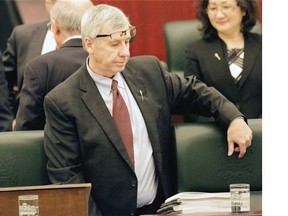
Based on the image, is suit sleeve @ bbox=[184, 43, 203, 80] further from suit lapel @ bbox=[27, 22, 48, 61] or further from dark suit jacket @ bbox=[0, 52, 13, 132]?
dark suit jacket @ bbox=[0, 52, 13, 132]

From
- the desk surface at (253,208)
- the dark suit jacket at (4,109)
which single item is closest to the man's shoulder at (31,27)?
the dark suit jacket at (4,109)

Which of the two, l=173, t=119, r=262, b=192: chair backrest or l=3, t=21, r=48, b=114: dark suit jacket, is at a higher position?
l=3, t=21, r=48, b=114: dark suit jacket

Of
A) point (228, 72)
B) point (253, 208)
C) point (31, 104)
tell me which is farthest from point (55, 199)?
point (228, 72)

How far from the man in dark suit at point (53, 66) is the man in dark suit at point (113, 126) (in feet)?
1.24

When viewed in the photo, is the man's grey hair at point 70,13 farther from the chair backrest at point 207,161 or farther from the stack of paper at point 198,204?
the stack of paper at point 198,204

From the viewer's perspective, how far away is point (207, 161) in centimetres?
289

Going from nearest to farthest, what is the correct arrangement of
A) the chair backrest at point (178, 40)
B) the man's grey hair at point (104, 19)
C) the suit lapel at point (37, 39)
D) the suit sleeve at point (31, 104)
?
the man's grey hair at point (104, 19), the suit sleeve at point (31, 104), the suit lapel at point (37, 39), the chair backrest at point (178, 40)

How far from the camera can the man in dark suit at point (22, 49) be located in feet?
12.9

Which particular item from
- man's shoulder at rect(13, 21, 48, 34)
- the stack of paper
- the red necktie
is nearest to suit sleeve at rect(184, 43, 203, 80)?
man's shoulder at rect(13, 21, 48, 34)

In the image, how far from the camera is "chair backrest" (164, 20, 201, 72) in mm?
4023

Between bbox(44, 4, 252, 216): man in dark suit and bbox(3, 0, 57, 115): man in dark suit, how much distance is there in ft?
3.64

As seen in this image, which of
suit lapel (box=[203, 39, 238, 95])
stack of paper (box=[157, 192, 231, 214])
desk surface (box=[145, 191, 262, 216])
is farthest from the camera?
suit lapel (box=[203, 39, 238, 95])
